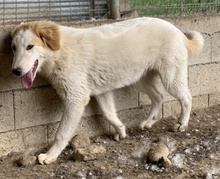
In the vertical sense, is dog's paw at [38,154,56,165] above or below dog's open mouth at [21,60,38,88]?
below

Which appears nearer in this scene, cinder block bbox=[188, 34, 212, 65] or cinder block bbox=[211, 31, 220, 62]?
cinder block bbox=[188, 34, 212, 65]

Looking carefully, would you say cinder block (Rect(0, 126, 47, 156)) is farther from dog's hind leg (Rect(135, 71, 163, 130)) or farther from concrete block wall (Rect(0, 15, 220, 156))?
dog's hind leg (Rect(135, 71, 163, 130))

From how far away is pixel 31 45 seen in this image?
12.6ft

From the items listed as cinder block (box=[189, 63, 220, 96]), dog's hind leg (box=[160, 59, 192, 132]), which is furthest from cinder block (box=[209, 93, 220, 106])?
dog's hind leg (box=[160, 59, 192, 132])

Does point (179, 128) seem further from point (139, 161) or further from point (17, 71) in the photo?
point (17, 71)

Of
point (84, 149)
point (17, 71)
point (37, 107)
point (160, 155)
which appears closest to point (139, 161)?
point (160, 155)

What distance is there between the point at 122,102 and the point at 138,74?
1.73 ft

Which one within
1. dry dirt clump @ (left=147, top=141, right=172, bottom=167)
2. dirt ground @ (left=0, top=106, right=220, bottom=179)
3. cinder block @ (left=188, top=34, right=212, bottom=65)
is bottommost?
dirt ground @ (left=0, top=106, right=220, bottom=179)

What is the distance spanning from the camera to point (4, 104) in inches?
164

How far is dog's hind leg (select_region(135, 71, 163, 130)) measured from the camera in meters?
4.80

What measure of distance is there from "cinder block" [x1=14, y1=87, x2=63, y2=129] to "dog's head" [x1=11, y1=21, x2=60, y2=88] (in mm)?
350

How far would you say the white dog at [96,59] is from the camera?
3.90 metres

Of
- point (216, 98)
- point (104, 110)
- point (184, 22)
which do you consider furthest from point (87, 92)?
point (216, 98)

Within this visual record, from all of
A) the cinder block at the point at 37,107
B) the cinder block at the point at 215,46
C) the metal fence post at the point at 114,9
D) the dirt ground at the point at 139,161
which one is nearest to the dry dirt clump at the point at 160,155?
the dirt ground at the point at 139,161
